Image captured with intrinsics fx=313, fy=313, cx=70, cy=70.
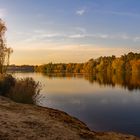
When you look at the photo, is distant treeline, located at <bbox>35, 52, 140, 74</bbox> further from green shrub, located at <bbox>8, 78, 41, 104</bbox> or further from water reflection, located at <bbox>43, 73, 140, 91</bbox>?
green shrub, located at <bbox>8, 78, 41, 104</bbox>

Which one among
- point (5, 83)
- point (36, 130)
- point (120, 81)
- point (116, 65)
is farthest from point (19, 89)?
point (116, 65)

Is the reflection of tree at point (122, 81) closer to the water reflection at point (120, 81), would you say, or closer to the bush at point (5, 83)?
the water reflection at point (120, 81)

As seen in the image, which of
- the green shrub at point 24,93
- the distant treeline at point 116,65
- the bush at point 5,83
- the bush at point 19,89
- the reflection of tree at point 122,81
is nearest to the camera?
the green shrub at point 24,93

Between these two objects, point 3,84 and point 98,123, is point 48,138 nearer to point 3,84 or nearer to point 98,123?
point 98,123

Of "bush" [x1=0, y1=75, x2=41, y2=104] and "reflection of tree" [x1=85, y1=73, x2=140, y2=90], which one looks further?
"reflection of tree" [x1=85, y1=73, x2=140, y2=90]

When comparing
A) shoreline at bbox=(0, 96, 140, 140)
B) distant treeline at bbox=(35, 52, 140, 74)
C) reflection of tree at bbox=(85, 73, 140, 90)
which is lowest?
reflection of tree at bbox=(85, 73, 140, 90)

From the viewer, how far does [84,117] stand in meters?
24.0

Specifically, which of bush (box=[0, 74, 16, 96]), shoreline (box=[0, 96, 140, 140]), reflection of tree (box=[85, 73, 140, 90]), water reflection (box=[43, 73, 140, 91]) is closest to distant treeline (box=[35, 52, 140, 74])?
water reflection (box=[43, 73, 140, 91])

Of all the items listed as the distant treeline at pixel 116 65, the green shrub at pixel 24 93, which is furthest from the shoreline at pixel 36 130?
the distant treeline at pixel 116 65

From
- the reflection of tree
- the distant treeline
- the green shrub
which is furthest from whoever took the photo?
the distant treeline

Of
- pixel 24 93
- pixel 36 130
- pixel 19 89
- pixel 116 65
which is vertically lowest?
pixel 36 130

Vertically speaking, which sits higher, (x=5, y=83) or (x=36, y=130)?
(x=5, y=83)

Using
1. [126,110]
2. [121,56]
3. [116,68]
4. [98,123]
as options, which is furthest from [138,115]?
[121,56]

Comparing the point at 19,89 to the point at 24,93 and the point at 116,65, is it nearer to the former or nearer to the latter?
the point at 24,93
